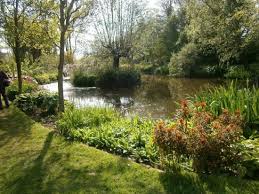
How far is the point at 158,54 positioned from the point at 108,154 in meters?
37.9

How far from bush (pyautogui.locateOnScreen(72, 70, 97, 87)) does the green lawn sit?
741 inches

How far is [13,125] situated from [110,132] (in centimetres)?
401

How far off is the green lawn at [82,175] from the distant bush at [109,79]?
17984mm

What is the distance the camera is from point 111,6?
3200 cm

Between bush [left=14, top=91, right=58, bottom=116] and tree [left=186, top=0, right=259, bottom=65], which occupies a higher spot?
tree [left=186, top=0, right=259, bottom=65]

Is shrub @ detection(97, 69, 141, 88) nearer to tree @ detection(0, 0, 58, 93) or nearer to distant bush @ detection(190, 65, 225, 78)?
distant bush @ detection(190, 65, 225, 78)

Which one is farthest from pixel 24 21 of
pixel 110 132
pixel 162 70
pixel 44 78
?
pixel 162 70

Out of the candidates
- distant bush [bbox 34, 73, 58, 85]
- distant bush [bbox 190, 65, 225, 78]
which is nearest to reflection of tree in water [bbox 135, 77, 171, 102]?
distant bush [bbox 190, 65, 225, 78]

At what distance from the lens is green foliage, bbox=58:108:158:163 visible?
6.10m

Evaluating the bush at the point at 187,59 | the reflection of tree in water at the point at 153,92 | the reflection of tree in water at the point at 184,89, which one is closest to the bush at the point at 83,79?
the reflection of tree in water at the point at 153,92

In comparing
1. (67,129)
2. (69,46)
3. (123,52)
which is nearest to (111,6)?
(123,52)

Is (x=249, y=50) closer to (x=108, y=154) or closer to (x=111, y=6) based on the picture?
(x=111, y=6)

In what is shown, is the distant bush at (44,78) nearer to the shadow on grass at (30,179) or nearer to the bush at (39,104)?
the bush at (39,104)

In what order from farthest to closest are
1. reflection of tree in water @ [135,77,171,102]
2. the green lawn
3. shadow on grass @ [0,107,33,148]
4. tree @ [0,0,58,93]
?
1. reflection of tree in water @ [135,77,171,102]
2. tree @ [0,0,58,93]
3. shadow on grass @ [0,107,33,148]
4. the green lawn
